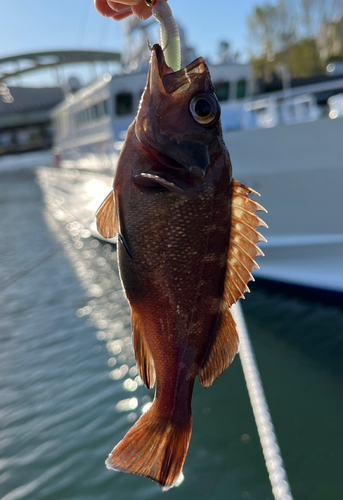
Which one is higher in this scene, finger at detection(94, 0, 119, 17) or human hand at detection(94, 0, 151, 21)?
finger at detection(94, 0, 119, 17)

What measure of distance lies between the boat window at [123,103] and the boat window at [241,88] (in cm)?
304

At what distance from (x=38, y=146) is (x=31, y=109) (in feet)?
39.1

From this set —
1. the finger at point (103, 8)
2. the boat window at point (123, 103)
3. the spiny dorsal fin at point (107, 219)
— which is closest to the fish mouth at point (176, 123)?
the spiny dorsal fin at point (107, 219)

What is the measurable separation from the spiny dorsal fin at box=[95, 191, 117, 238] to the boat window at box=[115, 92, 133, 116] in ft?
32.4

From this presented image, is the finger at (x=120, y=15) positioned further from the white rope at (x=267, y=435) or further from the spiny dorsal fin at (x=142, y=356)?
the white rope at (x=267, y=435)

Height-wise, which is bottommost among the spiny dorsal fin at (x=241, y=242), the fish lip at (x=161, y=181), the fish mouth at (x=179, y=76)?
the spiny dorsal fin at (x=241, y=242)

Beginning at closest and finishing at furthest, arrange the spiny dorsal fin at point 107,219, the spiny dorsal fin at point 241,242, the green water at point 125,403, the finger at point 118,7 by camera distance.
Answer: the spiny dorsal fin at point 241,242
the spiny dorsal fin at point 107,219
the finger at point 118,7
the green water at point 125,403

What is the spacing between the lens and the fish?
1479mm

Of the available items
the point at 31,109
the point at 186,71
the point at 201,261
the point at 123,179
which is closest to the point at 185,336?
the point at 201,261

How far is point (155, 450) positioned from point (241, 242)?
0.75m

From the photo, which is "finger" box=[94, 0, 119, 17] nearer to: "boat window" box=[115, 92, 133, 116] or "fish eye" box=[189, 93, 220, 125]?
"fish eye" box=[189, 93, 220, 125]

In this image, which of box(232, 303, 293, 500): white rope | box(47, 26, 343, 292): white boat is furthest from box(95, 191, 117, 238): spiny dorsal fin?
box(47, 26, 343, 292): white boat

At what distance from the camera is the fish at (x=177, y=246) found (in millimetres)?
1479

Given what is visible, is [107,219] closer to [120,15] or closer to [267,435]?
[120,15]
